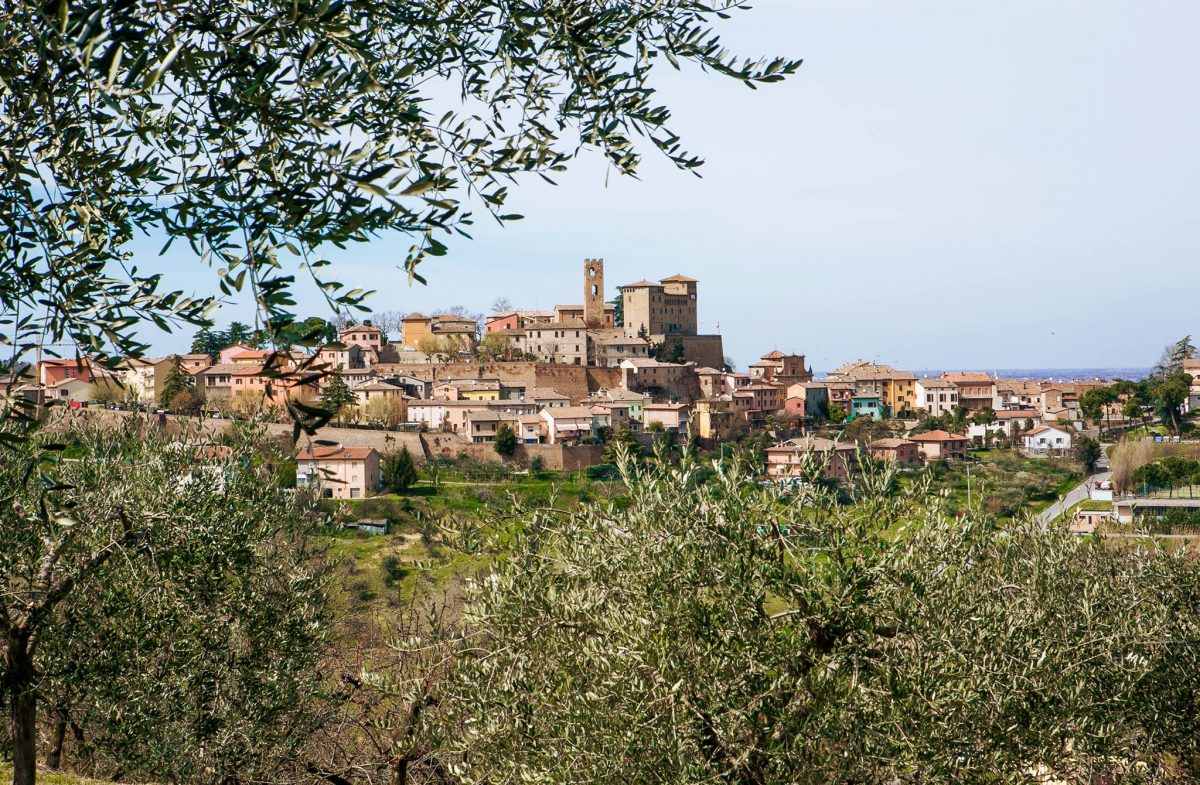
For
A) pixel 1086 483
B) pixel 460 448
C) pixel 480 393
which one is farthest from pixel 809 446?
pixel 480 393

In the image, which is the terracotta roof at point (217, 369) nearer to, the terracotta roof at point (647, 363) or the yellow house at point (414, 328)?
the yellow house at point (414, 328)

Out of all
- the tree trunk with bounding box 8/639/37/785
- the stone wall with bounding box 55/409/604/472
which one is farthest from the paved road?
the tree trunk with bounding box 8/639/37/785

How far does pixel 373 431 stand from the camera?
63719mm

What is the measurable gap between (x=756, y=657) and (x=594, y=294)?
3526 inches

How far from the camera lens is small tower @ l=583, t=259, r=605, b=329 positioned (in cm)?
9400

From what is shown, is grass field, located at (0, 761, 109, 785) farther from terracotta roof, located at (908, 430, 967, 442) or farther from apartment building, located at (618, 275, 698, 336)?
apartment building, located at (618, 275, 698, 336)

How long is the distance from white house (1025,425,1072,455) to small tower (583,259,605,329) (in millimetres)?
36939

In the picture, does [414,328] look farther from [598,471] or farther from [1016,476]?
[1016,476]

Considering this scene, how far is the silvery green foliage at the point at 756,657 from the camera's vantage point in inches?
235

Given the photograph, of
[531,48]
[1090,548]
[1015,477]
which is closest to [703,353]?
[1015,477]

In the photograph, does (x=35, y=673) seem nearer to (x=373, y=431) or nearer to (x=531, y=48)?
(x=531, y=48)

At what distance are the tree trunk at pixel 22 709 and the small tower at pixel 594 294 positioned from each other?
86141 mm

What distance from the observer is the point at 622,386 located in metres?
82.2

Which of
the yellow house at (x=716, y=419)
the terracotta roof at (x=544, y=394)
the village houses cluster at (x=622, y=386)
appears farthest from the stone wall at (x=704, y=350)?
the terracotta roof at (x=544, y=394)
